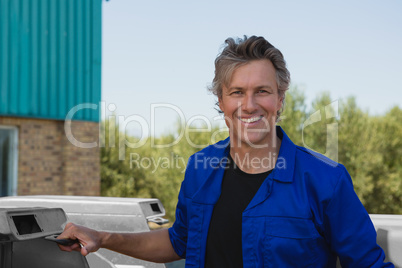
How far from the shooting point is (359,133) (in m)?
27.4

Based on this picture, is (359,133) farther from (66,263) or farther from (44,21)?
(66,263)

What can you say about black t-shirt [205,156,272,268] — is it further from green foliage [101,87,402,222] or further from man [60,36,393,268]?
green foliage [101,87,402,222]

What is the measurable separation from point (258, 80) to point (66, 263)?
1490mm

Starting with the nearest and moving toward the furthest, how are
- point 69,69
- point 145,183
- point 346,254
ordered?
1. point 346,254
2. point 69,69
3. point 145,183

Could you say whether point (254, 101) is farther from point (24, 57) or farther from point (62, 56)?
point (62, 56)

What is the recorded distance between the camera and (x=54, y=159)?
11625mm

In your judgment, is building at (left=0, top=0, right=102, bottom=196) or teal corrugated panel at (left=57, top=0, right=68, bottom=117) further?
teal corrugated panel at (left=57, top=0, right=68, bottom=117)

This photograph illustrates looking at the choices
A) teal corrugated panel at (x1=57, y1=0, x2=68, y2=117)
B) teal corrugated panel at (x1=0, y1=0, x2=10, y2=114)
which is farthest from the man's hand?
teal corrugated panel at (x1=57, y1=0, x2=68, y2=117)

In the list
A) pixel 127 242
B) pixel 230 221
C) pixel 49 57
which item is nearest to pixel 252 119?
pixel 230 221

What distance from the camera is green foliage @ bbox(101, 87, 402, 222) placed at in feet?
86.7

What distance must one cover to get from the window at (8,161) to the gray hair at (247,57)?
31.7ft

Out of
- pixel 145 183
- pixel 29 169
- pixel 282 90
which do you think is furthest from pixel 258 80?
pixel 145 183

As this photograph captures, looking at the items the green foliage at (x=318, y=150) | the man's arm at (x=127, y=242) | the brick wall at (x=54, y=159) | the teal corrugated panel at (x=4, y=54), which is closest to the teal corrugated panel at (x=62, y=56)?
the brick wall at (x=54, y=159)

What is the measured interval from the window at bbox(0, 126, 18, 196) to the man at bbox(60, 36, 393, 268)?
30.3 feet
